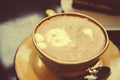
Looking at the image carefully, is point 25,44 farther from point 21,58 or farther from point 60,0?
point 60,0

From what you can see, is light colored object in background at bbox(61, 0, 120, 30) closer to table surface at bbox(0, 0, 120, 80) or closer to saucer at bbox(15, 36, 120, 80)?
table surface at bbox(0, 0, 120, 80)

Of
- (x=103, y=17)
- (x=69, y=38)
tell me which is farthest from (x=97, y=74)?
(x=103, y=17)

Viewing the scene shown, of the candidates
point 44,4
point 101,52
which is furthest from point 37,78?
point 44,4

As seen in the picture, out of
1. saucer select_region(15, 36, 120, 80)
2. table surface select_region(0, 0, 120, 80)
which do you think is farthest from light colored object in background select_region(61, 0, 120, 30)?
saucer select_region(15, 36, 120, 80)

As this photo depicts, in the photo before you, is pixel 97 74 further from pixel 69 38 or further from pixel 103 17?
pixel 103 17

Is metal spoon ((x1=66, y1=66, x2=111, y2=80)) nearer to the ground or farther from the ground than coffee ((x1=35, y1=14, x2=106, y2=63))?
nearer to the ground

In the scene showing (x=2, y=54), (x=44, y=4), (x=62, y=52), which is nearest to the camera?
(x=62, y=52)
